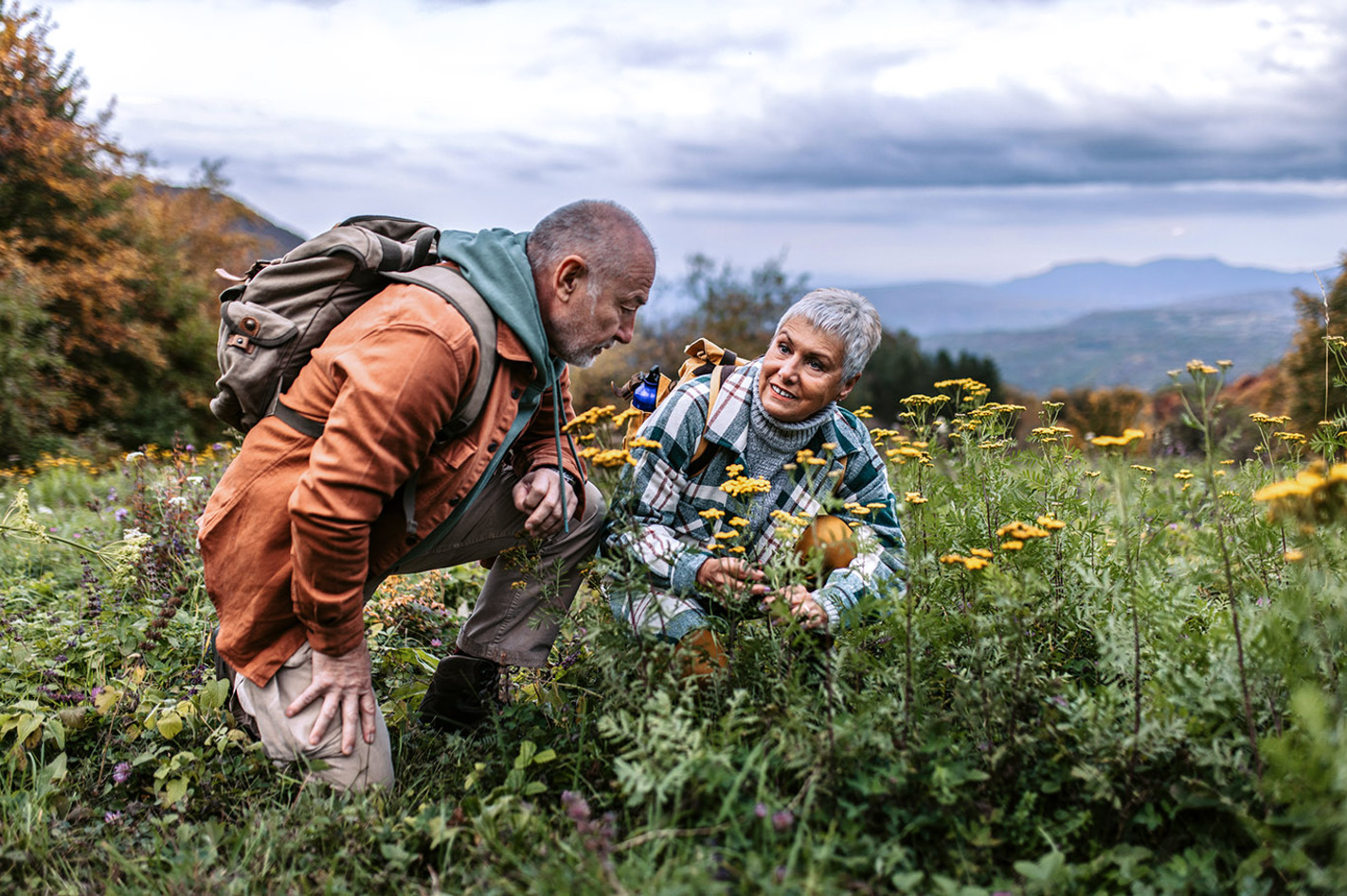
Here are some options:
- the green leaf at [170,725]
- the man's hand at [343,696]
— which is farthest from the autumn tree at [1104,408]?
the green leaf at [170,725]

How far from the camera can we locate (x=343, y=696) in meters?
2.63

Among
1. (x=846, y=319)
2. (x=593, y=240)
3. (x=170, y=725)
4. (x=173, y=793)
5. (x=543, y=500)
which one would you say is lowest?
(x=173, y=793)

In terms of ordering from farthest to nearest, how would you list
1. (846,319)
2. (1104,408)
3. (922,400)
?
(1104,408)
(922,400)
(846,319)

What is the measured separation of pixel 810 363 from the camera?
3.07 meters

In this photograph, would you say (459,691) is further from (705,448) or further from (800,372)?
(800,372)

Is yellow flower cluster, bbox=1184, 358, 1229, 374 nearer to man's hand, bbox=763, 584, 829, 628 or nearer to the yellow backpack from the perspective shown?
man's hand, bbox=763, 584, 829, 628

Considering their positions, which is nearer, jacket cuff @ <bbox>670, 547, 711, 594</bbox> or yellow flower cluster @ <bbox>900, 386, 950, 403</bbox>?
jacket cuff @ <bbox>670, 547, 711, 594</bbox>

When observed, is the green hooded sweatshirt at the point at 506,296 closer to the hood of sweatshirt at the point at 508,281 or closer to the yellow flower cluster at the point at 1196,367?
the hood of sweatshirt at the point at 508,281

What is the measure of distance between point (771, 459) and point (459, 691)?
4.35 feet

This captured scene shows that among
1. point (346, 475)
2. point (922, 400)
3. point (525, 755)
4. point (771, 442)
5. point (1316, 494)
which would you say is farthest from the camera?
point (922, 400)

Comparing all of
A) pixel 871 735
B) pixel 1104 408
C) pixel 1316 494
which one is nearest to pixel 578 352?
pixel 871 735

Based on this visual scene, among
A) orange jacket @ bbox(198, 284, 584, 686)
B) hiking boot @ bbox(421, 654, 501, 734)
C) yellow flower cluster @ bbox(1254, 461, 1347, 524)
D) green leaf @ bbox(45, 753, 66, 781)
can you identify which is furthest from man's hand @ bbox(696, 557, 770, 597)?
green leaf @ bbox(45, 753, 66, 781)

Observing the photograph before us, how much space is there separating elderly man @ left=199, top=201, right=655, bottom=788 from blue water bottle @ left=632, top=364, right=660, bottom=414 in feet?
1.59

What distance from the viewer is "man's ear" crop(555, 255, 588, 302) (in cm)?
269
